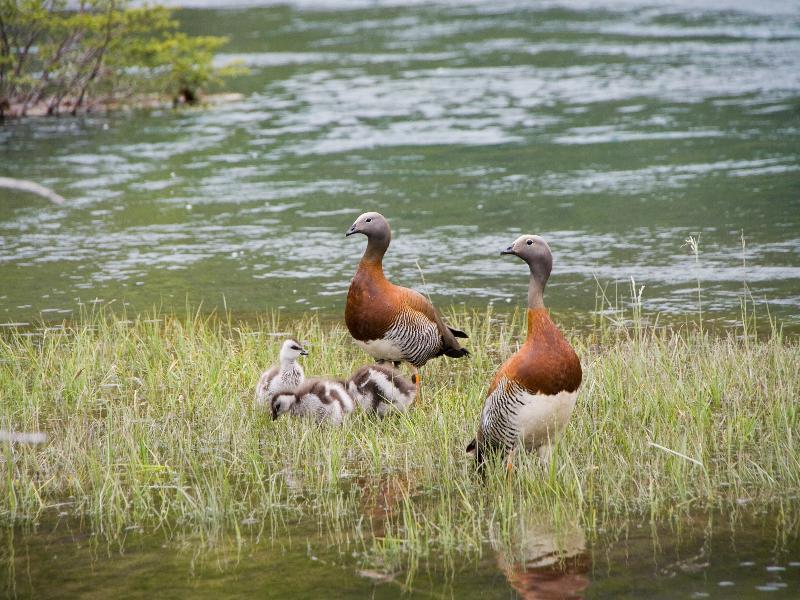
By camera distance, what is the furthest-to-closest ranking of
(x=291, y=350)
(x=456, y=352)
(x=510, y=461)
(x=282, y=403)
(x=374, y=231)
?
(x=456, y=352), (x=374, y=231), (x=291, y=350), (x=282, y=403), (x=510, y=461)

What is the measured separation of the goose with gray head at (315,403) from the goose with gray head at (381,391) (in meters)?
0.14

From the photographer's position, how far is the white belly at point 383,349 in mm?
8602

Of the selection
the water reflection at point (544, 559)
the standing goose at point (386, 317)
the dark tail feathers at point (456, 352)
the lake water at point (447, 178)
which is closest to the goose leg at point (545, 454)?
the water reflection at point (544, 559)

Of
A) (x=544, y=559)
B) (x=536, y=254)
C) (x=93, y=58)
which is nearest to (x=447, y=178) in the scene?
(x=93, y=58)

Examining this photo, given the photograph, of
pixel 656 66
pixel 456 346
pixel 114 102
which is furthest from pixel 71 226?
pixel 656 66

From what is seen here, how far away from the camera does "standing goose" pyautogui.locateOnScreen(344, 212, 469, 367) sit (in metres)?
8.55

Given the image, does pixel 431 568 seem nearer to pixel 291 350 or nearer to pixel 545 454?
pixel 545 454

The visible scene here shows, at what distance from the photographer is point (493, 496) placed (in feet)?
21.7

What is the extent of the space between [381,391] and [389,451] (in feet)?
2.33

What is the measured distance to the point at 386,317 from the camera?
28.0 ft

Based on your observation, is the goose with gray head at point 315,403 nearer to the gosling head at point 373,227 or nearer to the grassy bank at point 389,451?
the grassy bank at point 389,451

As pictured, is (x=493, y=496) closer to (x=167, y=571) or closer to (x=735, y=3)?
(x=167, y=571)

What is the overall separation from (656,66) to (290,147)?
9.24 meters

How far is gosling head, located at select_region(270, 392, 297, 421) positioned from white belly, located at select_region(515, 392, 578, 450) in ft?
5.44
